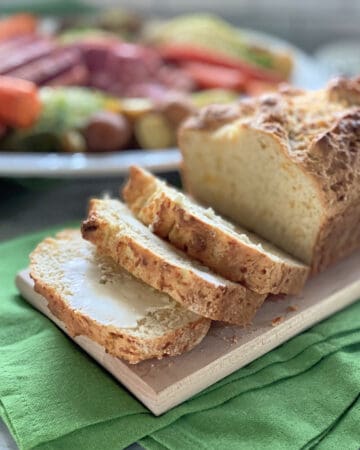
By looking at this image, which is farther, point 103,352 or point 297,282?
point 297,282

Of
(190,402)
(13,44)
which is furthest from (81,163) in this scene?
(13,44)

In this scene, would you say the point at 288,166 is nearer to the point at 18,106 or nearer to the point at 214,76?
the point at 18,106

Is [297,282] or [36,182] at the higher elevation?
[297,282]

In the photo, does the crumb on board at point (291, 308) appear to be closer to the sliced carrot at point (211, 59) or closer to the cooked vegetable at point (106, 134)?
the cooked vegetable at point (106, 134)

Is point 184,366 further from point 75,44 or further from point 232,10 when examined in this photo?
point 232,10

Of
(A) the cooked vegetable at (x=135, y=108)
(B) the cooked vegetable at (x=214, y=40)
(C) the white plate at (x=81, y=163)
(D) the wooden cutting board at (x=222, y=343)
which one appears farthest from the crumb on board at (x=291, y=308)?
(B) the cooked vegetable at (x=214, y=40)

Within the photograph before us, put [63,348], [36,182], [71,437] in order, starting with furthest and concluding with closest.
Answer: [36,182]
[63,348]
[71,437]

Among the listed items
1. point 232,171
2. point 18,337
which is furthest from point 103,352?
point 232,171
